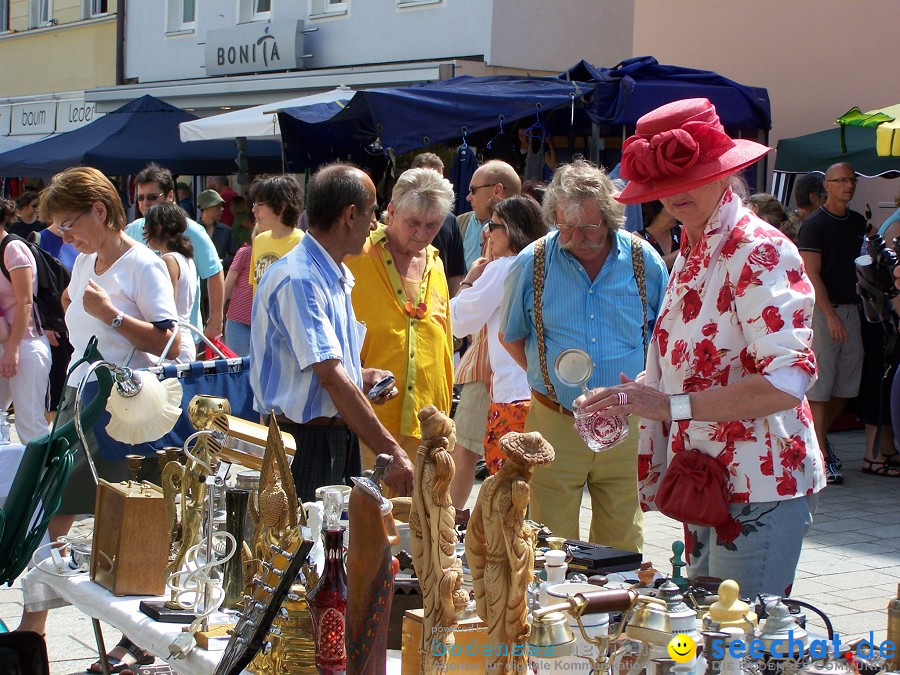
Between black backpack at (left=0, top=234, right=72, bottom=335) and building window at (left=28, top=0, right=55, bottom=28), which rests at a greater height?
building window at (left=28, top=0, right=55, bottom=28)

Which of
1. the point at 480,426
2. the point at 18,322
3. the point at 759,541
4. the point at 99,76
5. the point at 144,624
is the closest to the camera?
the point at 144,624

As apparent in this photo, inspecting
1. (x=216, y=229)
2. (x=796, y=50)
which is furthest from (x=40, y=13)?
(x=796, y=50)

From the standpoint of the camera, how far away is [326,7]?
1631 centimetres

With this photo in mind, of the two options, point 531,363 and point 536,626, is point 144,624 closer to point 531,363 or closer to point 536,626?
point 536,626

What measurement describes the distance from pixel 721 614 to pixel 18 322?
183 inches

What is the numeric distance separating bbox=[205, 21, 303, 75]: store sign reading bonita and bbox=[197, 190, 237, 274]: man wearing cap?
6.01 metres

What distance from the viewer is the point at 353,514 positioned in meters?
1.93

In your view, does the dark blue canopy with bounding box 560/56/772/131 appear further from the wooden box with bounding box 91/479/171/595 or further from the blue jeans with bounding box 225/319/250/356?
the wooden box with bounding box 91/479/171/595

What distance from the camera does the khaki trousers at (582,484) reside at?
12.5ft

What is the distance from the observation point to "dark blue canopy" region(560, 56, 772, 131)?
8219 millimetres

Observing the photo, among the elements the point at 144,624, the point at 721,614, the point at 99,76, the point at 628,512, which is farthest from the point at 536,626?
the point at 99,76

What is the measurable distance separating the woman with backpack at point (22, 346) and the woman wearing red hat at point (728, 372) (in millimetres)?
3895

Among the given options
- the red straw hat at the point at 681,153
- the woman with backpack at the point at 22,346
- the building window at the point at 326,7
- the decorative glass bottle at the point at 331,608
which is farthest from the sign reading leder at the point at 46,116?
the decorative glass bottle at the point at 331,608

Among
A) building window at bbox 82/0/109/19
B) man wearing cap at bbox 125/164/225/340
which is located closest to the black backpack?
man wearing cap at bbox 125/164/225/340
